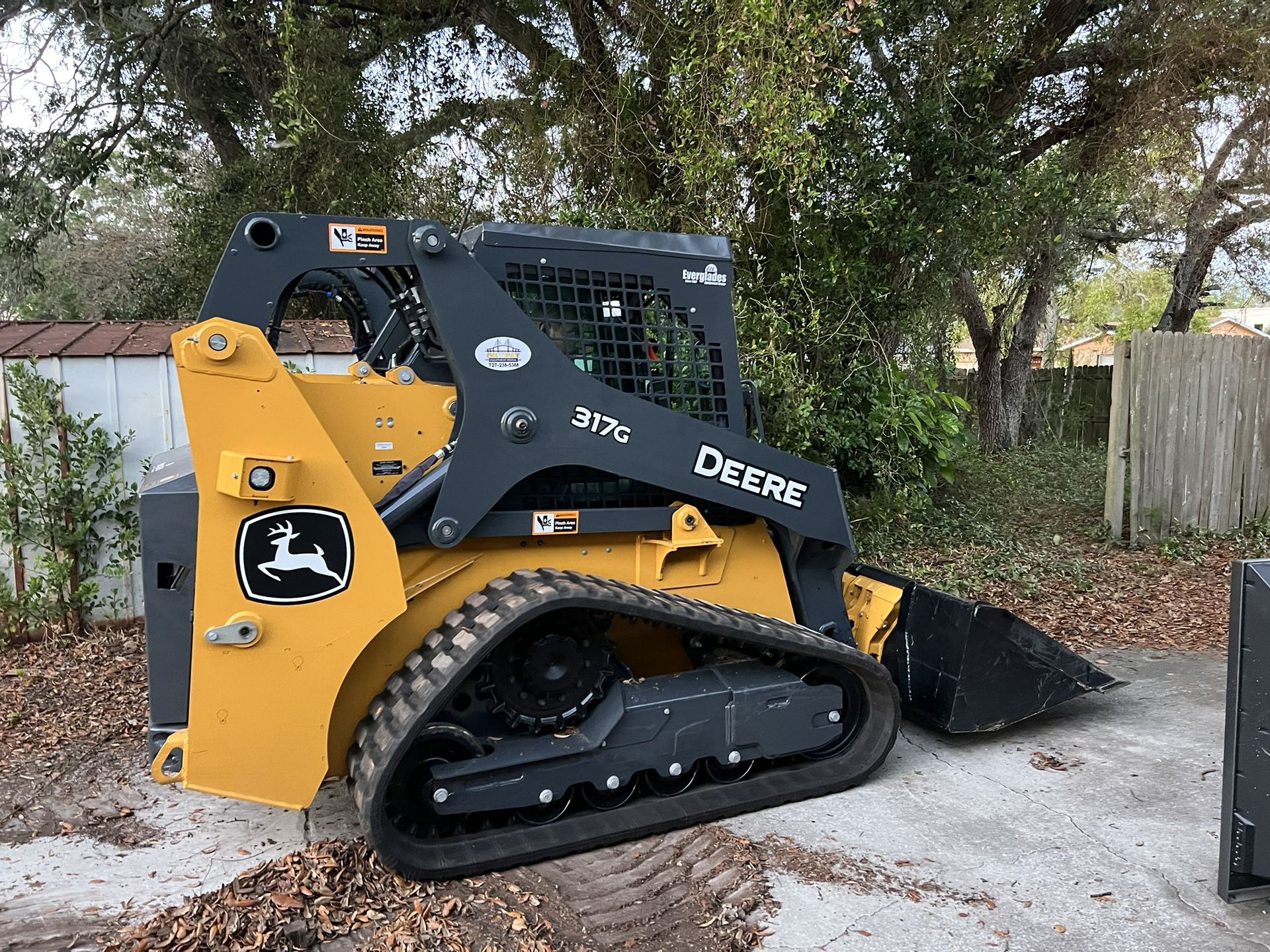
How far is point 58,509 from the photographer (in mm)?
5316

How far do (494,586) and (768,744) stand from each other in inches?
50.1

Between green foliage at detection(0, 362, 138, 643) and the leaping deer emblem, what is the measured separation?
3.13 meters

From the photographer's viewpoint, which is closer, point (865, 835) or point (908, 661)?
point (865, 835)

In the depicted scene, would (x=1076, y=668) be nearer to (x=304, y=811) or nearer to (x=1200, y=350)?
(x=304, y=811)

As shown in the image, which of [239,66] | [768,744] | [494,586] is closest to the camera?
[494,586]

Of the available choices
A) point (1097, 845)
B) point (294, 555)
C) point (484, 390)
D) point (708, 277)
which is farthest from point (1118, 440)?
point (294, 555)

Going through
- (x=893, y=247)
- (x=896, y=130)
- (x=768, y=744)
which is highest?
(x=896, y=130)

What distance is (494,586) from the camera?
3.27m

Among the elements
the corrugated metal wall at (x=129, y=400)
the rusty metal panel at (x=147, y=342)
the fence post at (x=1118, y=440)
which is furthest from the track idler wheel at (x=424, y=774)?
the fence post at (x=1118, y=440)

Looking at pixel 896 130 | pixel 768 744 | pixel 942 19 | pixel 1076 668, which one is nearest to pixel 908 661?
pixel 1076 668

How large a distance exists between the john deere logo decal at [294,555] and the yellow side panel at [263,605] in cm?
2

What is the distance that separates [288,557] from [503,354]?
1.00m

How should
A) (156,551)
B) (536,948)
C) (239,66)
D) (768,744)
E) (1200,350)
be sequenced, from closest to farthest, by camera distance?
(536,948), (156,551), (768,744), (1200,350), (239,66)

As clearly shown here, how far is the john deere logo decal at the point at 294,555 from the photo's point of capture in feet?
9.42
